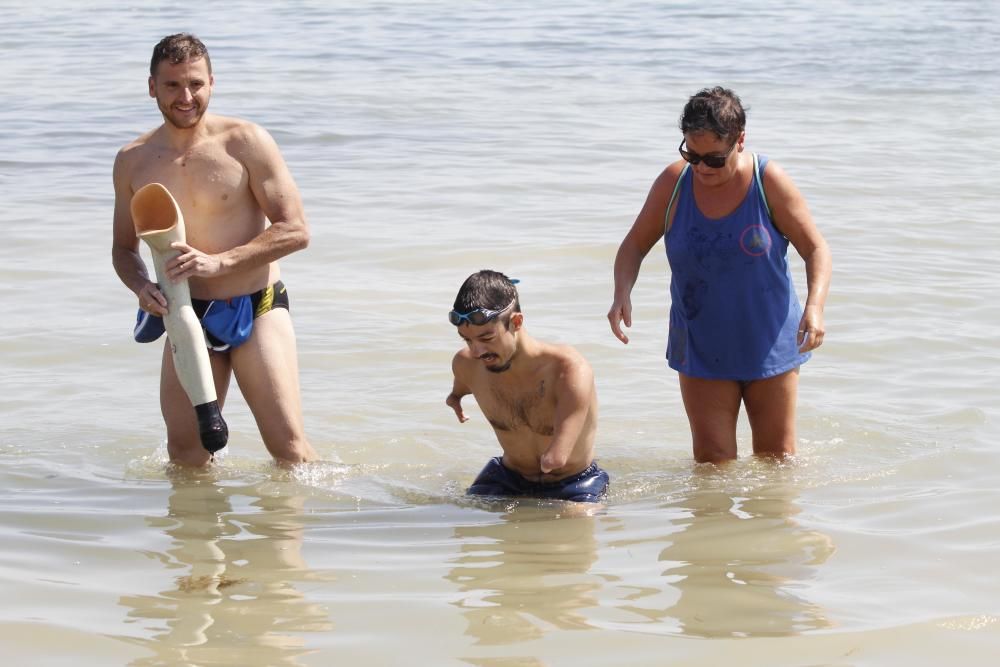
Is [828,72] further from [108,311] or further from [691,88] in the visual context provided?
[108,311]

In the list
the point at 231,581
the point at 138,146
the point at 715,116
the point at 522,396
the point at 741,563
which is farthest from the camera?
the point at 138,146

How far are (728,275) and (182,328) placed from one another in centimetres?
202

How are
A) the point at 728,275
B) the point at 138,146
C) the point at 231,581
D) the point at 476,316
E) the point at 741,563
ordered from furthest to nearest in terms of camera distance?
the point at 138,146 < the point at 728,275 < the point at 476,316 < the point at 741,563 < the point at 231,581

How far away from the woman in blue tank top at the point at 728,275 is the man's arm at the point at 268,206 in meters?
1.24

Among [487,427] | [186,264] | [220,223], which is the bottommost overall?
[487,427]

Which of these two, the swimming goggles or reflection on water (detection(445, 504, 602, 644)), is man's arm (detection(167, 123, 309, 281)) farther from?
reflection on water (detection(445, 504, 602, 644))

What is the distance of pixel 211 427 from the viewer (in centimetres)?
515

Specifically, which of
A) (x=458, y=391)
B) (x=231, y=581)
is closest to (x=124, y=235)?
(x=458, y=391)

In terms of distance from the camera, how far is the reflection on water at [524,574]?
164 inches

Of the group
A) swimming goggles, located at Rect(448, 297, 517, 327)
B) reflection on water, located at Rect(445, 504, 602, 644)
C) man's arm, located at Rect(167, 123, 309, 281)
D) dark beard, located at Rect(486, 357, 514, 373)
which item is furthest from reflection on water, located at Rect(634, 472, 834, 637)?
man's arm, located at Rect(167, 123, 309, 281)

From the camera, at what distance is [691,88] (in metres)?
17.6

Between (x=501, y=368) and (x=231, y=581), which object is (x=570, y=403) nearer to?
(x=501, y=368)

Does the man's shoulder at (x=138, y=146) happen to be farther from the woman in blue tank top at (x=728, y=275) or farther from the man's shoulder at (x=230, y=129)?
the woman in blue tank top at (x=728, y=275)

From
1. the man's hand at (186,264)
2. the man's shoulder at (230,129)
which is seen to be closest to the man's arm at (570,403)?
the man's hand at (186,264)
